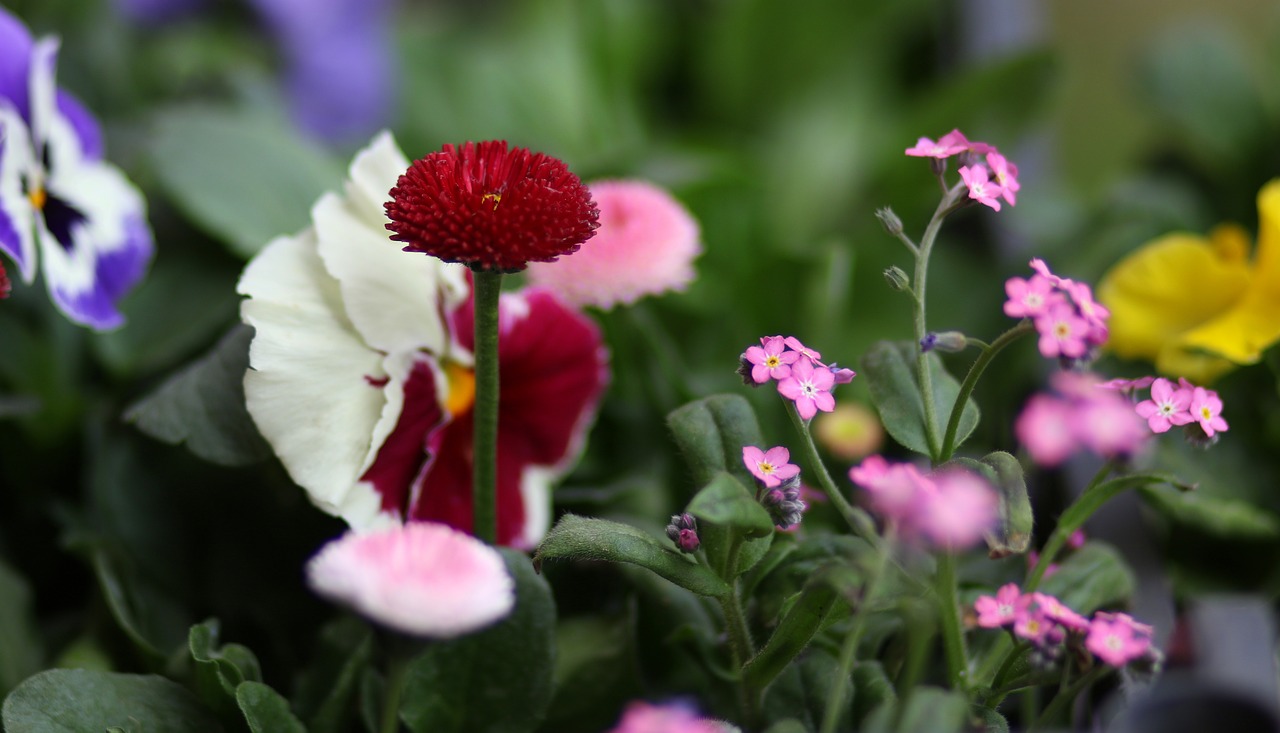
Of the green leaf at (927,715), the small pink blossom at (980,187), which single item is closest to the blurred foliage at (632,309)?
the green leaf at (927,715)

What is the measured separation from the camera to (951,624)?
22 centimetres

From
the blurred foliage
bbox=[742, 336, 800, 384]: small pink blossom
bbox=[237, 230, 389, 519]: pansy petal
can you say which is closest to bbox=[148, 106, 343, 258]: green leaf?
the blurred foliage

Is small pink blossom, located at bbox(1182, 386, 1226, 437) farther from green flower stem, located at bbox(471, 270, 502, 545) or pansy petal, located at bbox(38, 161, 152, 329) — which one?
pansy petal, located at bbox(38, 161, 152, 329)

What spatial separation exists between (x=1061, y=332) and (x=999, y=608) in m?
0.06

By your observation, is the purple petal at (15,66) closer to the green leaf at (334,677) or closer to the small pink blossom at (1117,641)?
the green leaf at (334,677)

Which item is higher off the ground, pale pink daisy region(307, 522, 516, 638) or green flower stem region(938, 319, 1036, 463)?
green flower stem region(938, 319, 1036, 463)

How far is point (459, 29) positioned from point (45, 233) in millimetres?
522

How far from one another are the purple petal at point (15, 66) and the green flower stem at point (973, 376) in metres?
0.27

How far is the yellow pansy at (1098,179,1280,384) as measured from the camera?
0.34 metres

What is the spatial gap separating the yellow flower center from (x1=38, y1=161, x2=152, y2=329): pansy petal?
10cm

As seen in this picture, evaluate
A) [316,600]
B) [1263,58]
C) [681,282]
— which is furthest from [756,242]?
[1263,58]

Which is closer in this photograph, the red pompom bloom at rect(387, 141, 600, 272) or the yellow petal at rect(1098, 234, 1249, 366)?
the red pompom bloom at rect(387, 141, 600, 272)

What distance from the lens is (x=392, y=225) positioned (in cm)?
22

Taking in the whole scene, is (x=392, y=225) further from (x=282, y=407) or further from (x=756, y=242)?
(x=756, y=242)
